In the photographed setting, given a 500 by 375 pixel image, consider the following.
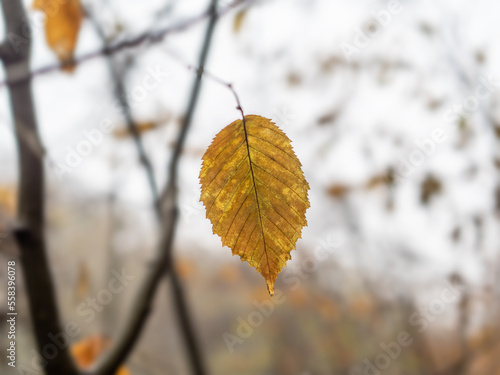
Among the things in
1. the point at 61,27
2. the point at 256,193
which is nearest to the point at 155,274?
the point at 256,193

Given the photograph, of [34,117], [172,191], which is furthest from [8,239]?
[172,191]

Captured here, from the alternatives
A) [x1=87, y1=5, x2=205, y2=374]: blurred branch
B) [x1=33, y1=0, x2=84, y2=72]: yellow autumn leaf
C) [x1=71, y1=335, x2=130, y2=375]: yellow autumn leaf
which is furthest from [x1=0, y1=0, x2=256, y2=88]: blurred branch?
[x1=71, y1=335, x2=130, y2=375]: yellow autumn leaf

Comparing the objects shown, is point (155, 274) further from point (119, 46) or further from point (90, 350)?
point (90, 350)

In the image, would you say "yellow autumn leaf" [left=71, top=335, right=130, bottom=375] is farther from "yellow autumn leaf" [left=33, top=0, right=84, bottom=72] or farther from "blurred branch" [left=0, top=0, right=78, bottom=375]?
"yellow autumn leaf" [left=33, top=0, right=84, bottom=72]

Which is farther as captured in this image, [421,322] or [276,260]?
[421,322]

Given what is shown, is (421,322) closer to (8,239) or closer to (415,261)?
(415,261)

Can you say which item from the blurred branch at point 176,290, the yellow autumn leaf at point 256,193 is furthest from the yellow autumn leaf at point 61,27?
the yellow autumn leaf at point 256,193
